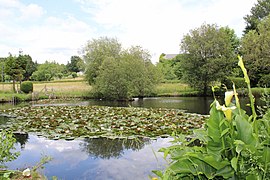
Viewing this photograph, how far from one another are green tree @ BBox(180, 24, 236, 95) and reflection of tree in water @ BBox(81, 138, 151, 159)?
18842 mm

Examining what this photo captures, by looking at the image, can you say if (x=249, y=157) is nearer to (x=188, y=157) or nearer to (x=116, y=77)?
(x=188, y=157)

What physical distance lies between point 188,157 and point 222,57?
23850 millimetres

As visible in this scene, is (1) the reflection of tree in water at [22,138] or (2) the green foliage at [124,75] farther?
(2) the green foliage at [124,75]

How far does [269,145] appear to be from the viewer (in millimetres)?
970

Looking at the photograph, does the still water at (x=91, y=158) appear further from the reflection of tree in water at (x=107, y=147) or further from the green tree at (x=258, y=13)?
the green tree at (x=258, y=13)

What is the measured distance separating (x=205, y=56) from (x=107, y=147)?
20.5m

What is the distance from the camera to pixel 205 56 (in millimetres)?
24062

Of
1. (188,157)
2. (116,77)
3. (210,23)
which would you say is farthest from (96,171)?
(210,23)

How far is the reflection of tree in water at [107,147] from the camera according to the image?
5.26 m

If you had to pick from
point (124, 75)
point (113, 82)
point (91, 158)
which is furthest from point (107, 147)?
point (124, 75)

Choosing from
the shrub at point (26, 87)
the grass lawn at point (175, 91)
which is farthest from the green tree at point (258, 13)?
the shrub at point (26, 87)

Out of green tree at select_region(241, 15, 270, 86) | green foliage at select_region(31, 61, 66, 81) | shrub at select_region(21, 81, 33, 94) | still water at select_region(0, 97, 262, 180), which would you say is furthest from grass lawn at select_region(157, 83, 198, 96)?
green foliage at select_region(31, 61, 66, 81)

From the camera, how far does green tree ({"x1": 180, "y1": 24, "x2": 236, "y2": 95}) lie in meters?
23.3

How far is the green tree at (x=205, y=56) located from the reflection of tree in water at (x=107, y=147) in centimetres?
1884
